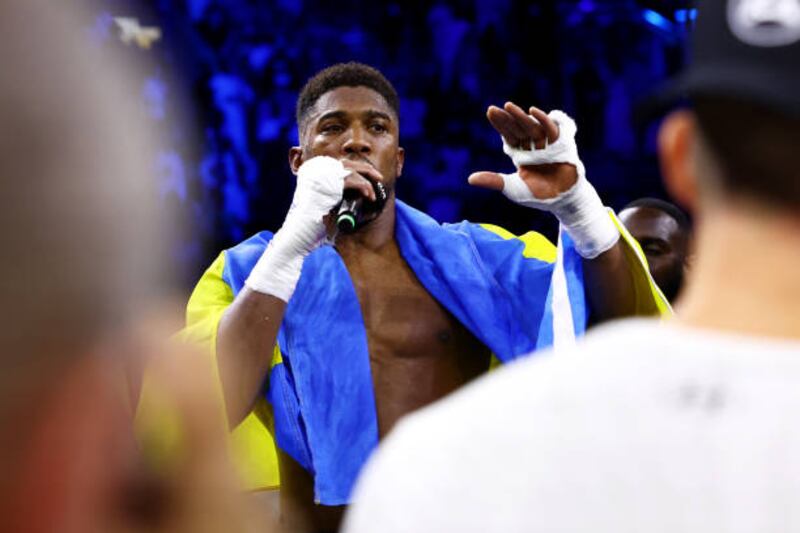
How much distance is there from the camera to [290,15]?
3.84 metres

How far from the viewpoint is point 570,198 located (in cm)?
213

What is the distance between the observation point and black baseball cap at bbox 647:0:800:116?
1.88ft

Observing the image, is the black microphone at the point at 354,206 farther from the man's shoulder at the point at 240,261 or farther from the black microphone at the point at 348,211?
the man's shoulder at the point at 240,261

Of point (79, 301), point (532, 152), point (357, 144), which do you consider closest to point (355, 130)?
point (357, 144)

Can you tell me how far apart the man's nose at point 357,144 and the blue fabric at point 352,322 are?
0.61 ft

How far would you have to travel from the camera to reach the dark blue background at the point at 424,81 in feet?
12.5

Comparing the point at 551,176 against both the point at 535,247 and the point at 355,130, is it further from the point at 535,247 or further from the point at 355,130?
the point at 355,130

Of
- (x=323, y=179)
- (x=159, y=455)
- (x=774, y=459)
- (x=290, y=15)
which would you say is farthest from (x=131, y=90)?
(x=290, y=15)

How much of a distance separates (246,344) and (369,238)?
1.49 feet

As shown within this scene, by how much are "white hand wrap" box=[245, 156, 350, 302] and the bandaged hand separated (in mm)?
272

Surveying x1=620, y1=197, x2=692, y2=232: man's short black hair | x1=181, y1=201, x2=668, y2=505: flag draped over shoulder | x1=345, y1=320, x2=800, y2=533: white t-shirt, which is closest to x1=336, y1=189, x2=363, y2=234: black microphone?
x1=181, y1=201, x2=668, y2=505: flag draped over shoulder

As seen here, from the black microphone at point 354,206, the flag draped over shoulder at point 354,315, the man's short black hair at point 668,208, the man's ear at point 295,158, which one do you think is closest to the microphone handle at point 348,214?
the black microphone at point 354,206

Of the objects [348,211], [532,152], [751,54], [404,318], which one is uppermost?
[751,54]

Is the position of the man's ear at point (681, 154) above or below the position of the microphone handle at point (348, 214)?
above
